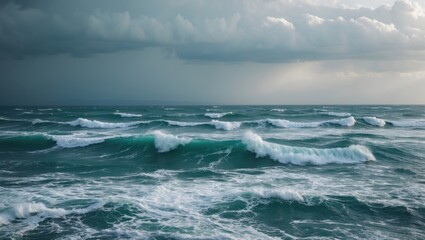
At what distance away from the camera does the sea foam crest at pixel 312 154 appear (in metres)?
16.6

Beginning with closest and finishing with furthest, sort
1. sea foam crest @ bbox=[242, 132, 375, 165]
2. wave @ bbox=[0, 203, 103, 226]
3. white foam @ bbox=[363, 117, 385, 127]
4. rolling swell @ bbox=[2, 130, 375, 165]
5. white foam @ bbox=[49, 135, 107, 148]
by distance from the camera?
wave @ bbox=[0, 203, 103, 226], sea foam crest @ bbox=[242, 132, 375, 165], rolling swell @ bbox=[2, 130, 375, 165], white foam @ bbox=[49, 135, 107, 148], white foam @ bbox=[363, 117, 385, 127]

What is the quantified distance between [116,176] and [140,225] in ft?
20.1

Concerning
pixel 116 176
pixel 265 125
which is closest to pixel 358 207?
pixel 116 176

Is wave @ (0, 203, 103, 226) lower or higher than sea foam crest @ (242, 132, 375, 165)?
lower

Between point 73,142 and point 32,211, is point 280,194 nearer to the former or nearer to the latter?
point 32,211

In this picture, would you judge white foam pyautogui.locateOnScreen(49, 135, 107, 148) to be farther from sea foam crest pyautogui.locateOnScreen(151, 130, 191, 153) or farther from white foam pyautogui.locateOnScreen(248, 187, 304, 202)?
white foam pyautogui.locateOnScreen(248, 187, 304, 202)

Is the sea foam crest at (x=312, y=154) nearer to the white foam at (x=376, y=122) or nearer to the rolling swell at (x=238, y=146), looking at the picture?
the rolling swell at (x=238, y=146)

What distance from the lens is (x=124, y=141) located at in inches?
877

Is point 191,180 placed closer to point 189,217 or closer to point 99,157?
point 189,217

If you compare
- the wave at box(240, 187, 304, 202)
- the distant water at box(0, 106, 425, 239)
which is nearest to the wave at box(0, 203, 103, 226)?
the distant water at box(0, 106, 425, 239)

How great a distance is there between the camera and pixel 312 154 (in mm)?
17438

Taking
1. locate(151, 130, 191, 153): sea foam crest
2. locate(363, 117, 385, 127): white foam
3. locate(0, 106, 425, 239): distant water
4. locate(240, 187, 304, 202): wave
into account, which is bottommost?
locate(0, 106, 425, 239): distant water

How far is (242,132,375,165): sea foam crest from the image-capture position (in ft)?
54.5

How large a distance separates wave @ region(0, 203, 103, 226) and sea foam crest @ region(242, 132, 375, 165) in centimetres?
1089
